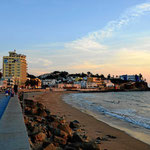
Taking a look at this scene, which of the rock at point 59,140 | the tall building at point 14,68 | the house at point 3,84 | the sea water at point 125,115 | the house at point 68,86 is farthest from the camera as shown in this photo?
the house at point 68,86

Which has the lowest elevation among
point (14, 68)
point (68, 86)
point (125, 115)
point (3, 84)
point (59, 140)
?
point (125, 115)

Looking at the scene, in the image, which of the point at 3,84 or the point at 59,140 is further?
the point at 3,84

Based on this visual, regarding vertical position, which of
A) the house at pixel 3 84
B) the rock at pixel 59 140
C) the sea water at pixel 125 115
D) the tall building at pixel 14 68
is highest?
the tall building at pixel 14 68

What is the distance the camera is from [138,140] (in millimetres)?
10531

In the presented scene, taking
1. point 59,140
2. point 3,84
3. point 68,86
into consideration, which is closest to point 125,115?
point 59,140

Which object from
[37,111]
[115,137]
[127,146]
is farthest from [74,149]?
[37,111]

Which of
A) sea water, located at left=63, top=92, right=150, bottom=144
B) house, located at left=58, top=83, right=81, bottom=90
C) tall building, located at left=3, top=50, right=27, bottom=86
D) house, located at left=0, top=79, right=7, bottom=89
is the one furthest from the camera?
house, located at left=58, top=83, right=81, bottom=90

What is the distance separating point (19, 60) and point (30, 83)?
59.4 ft

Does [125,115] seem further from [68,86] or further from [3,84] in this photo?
[68,86]

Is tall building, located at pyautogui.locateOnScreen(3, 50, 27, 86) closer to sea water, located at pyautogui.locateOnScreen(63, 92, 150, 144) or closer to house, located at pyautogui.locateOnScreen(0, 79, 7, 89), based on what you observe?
house, located at pyautogui.locateOnScreen(0, 79, 7, 89)

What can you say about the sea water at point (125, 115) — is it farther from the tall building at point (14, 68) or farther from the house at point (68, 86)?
the house at point (68, 86)

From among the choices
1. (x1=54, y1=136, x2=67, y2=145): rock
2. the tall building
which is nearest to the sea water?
(x1=54, y1=136, x2=67, y2=145): rock

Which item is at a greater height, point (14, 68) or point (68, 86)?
point (14, 68)

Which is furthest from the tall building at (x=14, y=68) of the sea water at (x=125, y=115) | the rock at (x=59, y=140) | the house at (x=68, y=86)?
the rock at (x=59, y=140)
